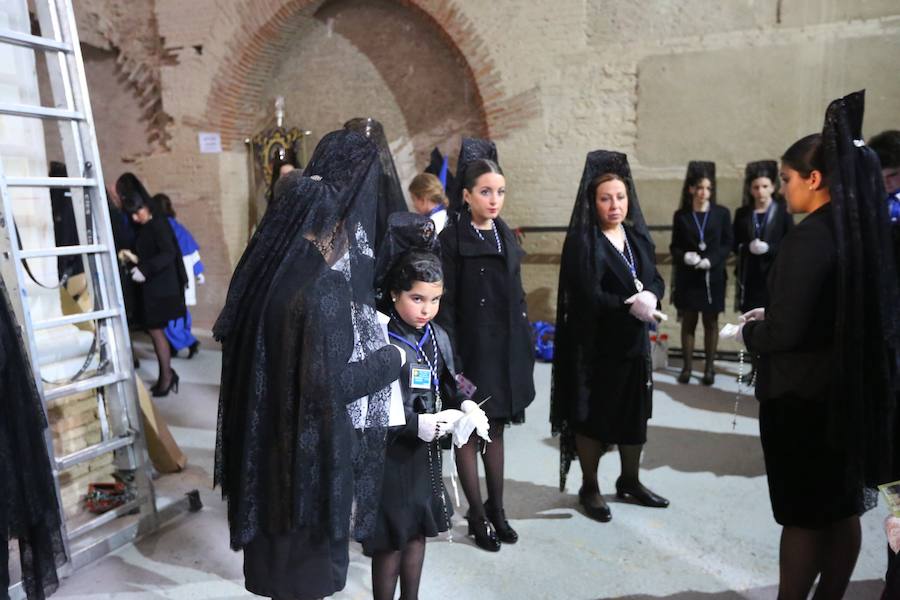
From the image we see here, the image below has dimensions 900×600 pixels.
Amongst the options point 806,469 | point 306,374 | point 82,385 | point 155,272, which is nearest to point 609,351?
point 806,469

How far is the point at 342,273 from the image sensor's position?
5.92 feet

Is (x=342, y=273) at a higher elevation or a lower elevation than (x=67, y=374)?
higher

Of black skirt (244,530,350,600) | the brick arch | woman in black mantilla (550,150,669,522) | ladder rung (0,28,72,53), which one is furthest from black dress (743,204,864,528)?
the brick arch

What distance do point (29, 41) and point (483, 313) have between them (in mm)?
2257

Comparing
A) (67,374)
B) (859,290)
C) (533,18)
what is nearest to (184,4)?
(533,18)

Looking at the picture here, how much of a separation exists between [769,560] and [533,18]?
18.7 feet

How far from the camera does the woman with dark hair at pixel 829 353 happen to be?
6.25 ft

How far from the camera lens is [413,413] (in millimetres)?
2064

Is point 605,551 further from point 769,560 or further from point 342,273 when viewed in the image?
point 342,273

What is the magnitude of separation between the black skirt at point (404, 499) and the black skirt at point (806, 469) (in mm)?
1151

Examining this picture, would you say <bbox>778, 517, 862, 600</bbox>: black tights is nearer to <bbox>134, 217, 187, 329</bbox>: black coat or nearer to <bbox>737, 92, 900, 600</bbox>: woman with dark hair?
<bbox>737, 92, 900, 600</bbox>: woman with dark hair

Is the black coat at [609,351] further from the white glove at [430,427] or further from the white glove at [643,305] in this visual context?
the white glove at [430,427]

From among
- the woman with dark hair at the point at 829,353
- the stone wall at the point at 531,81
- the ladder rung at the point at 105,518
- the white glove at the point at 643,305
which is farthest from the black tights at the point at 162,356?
the woman with dark hair at the point at 829,353

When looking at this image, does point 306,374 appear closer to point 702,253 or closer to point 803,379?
point 803,379
